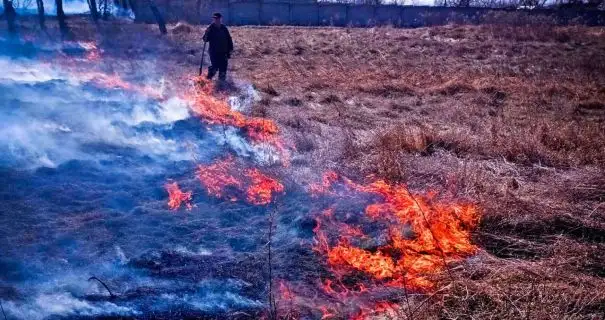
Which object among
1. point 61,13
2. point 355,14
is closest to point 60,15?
point 61,13

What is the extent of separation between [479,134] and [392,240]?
13.0 ft

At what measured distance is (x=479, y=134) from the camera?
302 inches

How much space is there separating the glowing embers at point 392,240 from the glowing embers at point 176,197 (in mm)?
1502

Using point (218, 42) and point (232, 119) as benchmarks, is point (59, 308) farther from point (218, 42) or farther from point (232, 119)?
point (218, 42)

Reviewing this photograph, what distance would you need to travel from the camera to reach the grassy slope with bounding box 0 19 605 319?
3.70 meters

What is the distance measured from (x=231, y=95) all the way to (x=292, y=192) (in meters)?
5.17

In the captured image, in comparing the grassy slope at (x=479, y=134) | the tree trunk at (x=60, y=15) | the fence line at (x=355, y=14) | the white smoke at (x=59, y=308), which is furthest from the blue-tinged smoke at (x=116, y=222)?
the fence line at (x=355, y=14)

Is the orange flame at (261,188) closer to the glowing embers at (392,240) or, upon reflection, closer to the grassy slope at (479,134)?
the grassy slope at (479,134)

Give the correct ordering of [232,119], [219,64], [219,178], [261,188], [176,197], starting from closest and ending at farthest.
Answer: [176,197]
[261,188]
[219,178]
[232,119]
[219,64]

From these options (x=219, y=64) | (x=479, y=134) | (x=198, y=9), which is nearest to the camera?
(x=479, y=134)

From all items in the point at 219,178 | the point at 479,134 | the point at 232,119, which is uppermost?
the point at 232,119

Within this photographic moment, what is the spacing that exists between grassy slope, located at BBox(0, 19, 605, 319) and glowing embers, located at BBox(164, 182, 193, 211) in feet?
4.61

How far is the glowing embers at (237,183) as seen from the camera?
5.28m

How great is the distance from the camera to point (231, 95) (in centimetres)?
997
